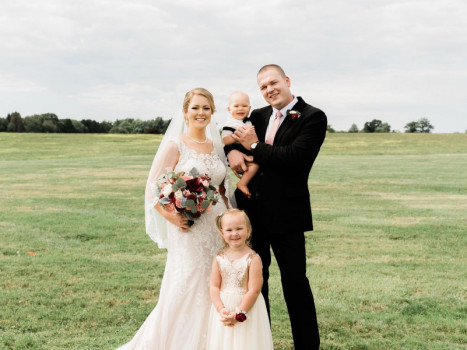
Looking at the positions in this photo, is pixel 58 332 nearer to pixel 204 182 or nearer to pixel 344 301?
pixel 204 182

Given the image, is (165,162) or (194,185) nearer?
(194,185)

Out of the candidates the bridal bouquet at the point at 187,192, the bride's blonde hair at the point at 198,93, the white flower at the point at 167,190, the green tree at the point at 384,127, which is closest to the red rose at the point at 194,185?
the bridal bouquet at the point at 187,192

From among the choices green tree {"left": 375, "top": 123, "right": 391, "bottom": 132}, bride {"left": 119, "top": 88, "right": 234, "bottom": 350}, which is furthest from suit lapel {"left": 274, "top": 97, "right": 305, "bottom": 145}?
green tree {"left": 375, "top": 123, "right": 391, "bottom": 132}

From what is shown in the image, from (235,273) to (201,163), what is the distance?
3.40 feet

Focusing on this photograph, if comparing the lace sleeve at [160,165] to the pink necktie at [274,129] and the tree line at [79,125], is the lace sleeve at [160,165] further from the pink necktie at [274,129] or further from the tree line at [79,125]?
the tree line at [79,125]

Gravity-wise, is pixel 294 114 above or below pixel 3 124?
below

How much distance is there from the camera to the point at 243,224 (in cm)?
438

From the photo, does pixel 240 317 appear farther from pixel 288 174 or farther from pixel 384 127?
pixel 384 127

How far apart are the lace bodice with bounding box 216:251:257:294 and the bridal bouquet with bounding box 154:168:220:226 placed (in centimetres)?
51

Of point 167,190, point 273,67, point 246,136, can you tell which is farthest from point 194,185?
point 273,67

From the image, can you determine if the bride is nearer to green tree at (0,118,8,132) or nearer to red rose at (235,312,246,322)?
red rose at (235,312,246,322)

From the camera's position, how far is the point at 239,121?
4910 mm

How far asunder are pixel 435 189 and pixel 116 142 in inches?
1634

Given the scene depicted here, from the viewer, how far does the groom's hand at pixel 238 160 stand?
4664mm
